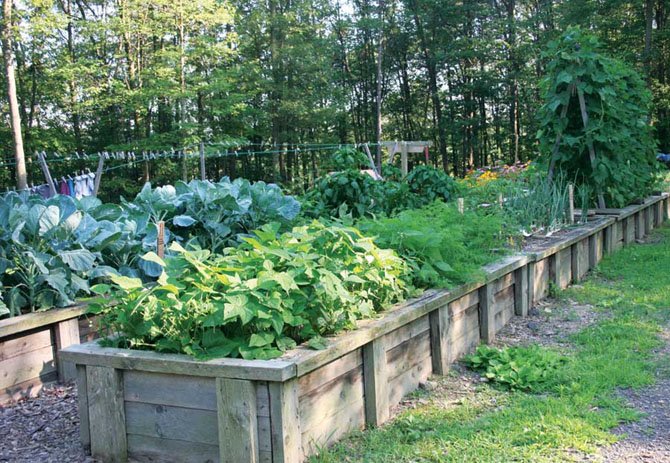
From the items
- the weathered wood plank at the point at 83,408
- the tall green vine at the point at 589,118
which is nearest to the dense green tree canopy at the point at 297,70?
the tall green vine at the point at 589,118

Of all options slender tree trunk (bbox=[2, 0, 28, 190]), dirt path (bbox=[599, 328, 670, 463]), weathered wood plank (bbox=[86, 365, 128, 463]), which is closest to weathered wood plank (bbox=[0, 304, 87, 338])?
weathered wood plank (bbox=[86, 365, 128, 463])

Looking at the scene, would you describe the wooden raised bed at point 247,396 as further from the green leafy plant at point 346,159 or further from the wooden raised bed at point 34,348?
the green leafy plant at point 346,159

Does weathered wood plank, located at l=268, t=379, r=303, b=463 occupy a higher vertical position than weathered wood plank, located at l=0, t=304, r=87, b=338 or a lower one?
lower

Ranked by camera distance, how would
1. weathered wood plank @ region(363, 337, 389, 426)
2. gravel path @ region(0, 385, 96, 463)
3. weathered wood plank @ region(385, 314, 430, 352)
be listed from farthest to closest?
weathered wood plank @ region(385, 314, 430, 352), weathered wood plank @ region(363, 337, 389, 426), gravel path @ region(0, 385, 96, 463)

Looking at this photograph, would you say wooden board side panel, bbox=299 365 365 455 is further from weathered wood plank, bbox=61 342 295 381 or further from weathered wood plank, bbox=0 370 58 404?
weathered wood plank, bbox=0 370 58 404

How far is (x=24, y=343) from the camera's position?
3.58 meters

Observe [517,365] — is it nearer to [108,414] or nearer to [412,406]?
[412,406]

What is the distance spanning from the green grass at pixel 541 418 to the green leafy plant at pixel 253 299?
0.55 m

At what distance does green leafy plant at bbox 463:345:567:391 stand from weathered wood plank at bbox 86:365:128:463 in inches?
80.8

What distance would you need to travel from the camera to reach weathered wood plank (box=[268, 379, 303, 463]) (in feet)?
7.72

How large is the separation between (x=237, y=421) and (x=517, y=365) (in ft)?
6.51

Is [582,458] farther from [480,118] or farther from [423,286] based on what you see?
[480,118]

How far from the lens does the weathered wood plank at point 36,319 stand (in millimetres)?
3434

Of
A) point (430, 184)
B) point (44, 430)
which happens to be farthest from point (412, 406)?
point (430, 184)
